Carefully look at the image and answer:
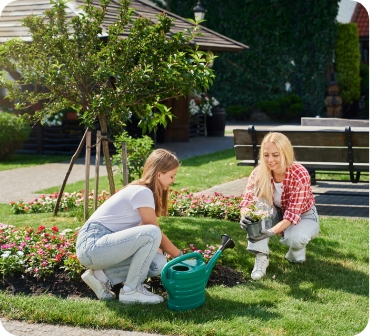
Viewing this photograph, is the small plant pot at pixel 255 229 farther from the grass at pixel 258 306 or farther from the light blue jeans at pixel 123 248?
the light blue jeans at pixel 123 248

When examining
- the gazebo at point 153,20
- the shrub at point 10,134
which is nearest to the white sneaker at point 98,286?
the shrub at point 10,134

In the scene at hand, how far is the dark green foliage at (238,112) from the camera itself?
27.8 meters

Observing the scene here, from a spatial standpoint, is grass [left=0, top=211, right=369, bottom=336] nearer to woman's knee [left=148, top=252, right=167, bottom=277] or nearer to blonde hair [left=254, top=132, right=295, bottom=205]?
woman's knee [left=148, top=252, right=167, bottom=277]

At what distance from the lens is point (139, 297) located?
15.5ft

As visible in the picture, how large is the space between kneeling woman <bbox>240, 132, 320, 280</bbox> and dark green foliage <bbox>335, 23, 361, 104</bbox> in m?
22.2

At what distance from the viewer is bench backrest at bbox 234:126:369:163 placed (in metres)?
8.40

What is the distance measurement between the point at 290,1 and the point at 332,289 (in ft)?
75.9

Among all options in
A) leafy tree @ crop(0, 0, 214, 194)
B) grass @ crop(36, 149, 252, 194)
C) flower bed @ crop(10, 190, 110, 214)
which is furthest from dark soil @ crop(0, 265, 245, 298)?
grass @ crop(36, 149, 252, 194)

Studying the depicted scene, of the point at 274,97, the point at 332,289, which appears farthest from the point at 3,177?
the point at 274,97

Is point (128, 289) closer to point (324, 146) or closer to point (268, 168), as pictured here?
point (268, 168)

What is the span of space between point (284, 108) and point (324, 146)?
61.3 feet

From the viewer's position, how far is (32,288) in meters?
5.15

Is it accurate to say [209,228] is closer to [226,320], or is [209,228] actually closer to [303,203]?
[303,203]

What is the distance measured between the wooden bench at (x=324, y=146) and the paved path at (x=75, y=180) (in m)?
0.45
